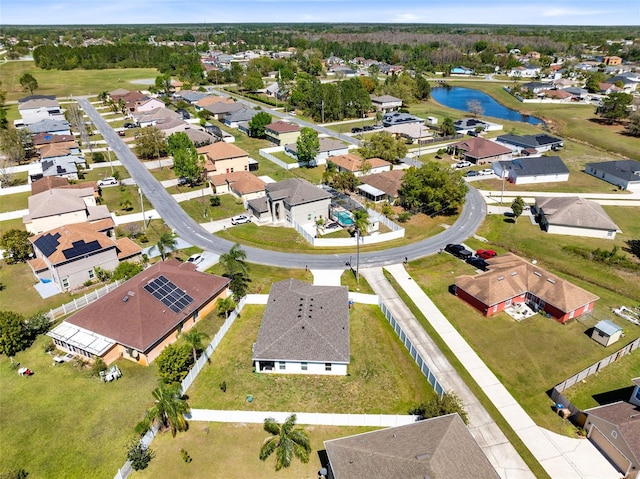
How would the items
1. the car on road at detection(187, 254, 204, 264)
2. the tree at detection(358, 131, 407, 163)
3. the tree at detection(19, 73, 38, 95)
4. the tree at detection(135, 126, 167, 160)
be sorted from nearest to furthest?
the car on road at detection(187, 254, 204, 264), the tree at detection(358, 131, 407, 163), the tree at detection(135, 126, 167, 160), the tree at detection(19, 73, 38, 95)

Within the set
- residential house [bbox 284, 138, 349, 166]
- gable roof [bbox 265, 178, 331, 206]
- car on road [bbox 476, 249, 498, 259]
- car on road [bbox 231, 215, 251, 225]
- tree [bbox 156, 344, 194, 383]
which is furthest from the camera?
residential house [bbox 284, 138, 349, 166]

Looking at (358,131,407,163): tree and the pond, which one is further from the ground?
(358,131,407,163): tree

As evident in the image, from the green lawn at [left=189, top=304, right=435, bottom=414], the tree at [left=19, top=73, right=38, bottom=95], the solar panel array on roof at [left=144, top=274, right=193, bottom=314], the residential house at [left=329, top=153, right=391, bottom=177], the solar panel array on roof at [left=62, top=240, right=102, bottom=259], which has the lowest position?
the green lawn at [left=189, top=304, right=435, bottom=414]

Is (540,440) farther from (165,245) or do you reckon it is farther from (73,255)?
(73,255)

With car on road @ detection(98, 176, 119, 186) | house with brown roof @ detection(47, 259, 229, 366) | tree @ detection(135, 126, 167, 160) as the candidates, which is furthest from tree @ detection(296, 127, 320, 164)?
house with brown roof @ detection(47, 259, 229, 366)

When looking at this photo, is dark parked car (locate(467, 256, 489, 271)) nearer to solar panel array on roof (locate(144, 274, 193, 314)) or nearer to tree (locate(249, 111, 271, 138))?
solar panel array on roof (locate(144, 274, 193, 314))

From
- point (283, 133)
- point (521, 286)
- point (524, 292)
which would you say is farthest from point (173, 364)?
point (283, 133)
